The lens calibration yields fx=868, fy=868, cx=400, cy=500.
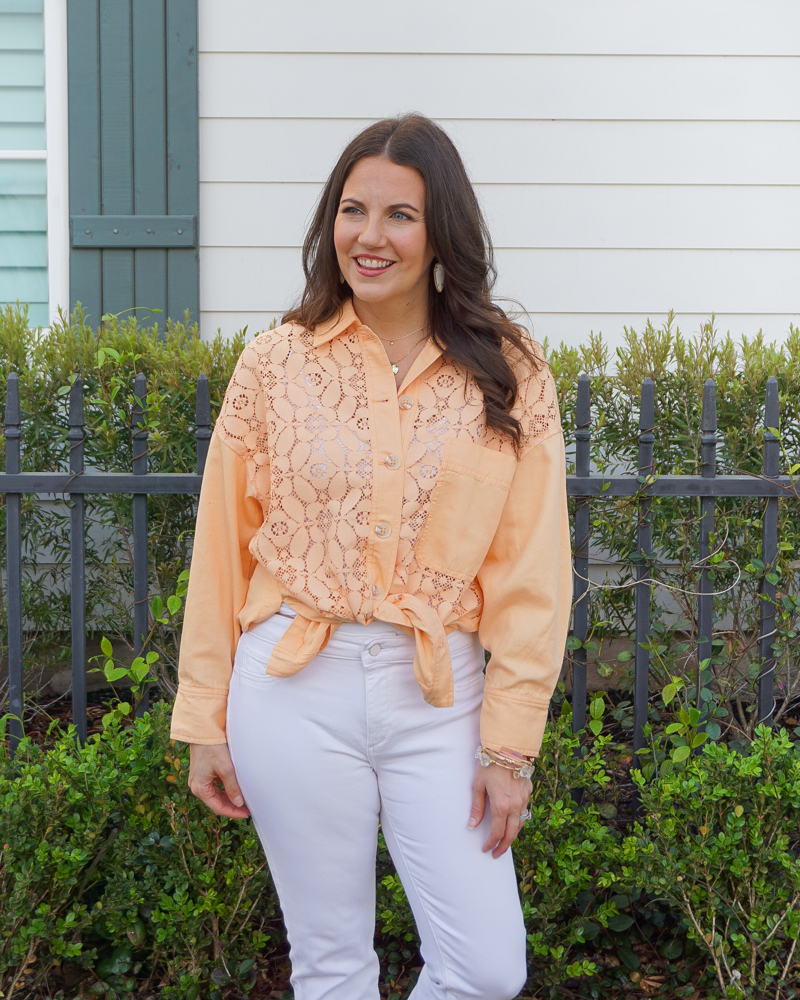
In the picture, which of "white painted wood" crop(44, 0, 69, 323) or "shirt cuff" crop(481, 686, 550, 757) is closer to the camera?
"shirt cuff" crop(481, 686, 550, 757)

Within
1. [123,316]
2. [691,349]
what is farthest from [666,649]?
[123,316]

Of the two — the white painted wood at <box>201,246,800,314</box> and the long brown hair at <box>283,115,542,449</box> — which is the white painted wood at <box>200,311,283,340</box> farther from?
the long brown hair at <box>283,115,542,449</box>

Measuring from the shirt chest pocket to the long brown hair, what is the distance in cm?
7

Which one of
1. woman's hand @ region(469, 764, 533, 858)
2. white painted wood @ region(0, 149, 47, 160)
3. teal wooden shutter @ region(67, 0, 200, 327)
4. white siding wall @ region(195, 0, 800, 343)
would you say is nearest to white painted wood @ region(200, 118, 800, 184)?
white siding wall @ region(195, 0, 800, 343)

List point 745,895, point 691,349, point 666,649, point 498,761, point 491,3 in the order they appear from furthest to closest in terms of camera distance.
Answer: point 491,3, point 691,349, point 666,649, point 745,895, point 498,761

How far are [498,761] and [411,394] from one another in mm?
710

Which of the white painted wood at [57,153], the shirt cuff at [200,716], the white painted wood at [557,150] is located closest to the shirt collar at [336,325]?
the shirt cuff at [200,716]

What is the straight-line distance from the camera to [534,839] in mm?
2297

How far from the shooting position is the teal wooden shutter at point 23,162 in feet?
12.8

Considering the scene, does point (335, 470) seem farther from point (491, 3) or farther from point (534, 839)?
point (491, 3)

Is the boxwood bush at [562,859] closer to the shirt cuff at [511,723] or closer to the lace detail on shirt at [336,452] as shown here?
the shirt cuff at [511,723]

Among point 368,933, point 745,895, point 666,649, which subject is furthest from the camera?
point 666,649

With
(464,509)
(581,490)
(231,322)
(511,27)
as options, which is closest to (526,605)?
(464,509)

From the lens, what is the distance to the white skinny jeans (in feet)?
5.22
